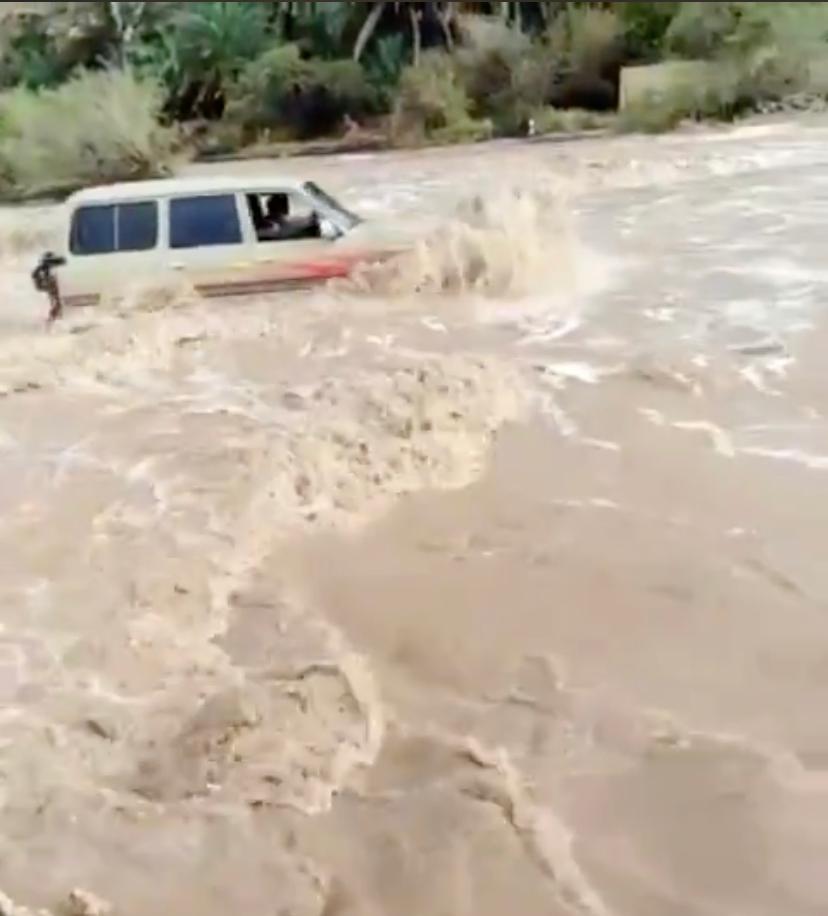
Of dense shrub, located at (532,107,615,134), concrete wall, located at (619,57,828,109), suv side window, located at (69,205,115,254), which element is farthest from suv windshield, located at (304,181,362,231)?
concrete wall, located at (619,57,828,109)

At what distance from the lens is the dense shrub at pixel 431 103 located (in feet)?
24.5

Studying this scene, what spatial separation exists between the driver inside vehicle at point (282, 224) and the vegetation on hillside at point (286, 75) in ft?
4.08

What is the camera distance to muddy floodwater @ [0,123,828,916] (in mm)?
2992

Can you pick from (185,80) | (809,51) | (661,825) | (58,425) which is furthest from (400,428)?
(809,51)

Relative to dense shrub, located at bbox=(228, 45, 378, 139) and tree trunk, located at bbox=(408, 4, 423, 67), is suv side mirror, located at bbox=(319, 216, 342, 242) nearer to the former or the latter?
dense shrub, located at bbox=(228, 45, 378, 139)

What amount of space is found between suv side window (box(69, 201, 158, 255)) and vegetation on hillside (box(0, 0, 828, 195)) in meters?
0.99

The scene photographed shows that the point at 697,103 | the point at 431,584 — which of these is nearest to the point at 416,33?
the point at 697,103

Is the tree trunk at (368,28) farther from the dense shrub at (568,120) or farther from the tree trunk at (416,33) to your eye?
the dense shrub at (568,120)

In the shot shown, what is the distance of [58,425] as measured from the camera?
541 cm

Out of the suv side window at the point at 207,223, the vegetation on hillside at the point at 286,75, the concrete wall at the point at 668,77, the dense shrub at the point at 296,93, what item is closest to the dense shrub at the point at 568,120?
the vegetation on hillside at the point at 286,75

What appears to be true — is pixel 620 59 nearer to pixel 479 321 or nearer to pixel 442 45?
pixel 442 45

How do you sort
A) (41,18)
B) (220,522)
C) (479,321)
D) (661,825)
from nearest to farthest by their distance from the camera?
(661,825) < (220,522) < (479,321) < (41,18)

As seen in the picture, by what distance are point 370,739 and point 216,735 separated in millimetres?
302

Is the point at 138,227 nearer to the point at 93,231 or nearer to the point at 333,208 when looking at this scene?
the point at 93,231
